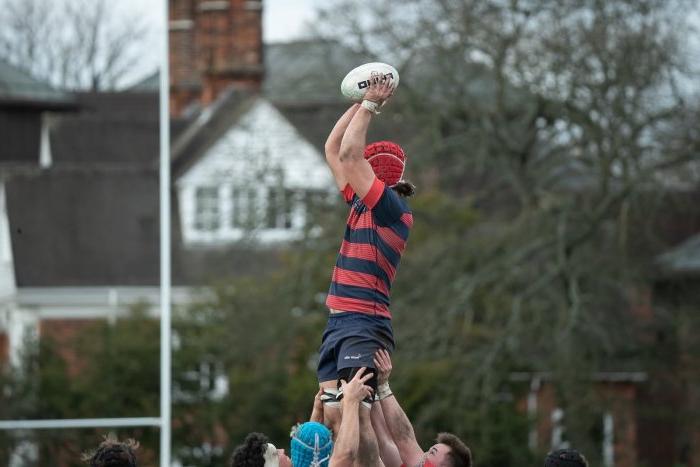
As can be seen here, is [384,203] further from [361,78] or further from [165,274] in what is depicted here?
[165,274]

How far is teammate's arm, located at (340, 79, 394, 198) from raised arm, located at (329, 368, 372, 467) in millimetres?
719

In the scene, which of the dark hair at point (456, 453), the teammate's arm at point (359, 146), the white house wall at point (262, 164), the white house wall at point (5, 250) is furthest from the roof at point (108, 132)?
the teammate's arm at point (359, 146)

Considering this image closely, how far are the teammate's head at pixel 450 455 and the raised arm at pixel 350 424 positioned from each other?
1.48 ft

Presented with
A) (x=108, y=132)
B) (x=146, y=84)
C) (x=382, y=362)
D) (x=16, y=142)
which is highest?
(x=146, y=84)

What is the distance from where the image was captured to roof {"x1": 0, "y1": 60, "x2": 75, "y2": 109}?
42.1ft

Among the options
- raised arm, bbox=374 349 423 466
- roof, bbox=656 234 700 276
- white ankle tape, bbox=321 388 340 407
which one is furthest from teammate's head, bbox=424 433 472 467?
roof, bbox=656 234 700 276

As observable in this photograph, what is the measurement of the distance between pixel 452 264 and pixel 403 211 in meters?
12.8

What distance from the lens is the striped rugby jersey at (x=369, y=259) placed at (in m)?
6.08

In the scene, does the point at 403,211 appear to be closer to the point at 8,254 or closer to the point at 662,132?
the point at 8,254

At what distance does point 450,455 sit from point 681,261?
594 inches

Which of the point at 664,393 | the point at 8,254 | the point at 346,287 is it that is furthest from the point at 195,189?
the point at 346,287

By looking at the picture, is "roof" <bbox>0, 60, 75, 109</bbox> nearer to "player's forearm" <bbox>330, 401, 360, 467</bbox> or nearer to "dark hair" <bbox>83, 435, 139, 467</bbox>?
"dark hair" <bbox>83, 435, 139, 467</bbox>

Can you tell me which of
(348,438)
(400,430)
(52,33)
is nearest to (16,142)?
(52,33)

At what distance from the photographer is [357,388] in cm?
589
